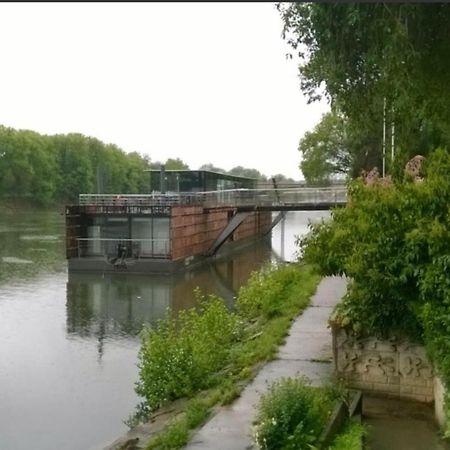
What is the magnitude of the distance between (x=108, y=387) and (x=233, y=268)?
23.4 metres

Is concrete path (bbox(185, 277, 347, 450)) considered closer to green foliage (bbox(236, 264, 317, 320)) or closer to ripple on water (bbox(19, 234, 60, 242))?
green foliage (bbox(236, 264, 317, 320))

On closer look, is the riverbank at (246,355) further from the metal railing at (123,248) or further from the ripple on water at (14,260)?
the ripple on water at (14,260)

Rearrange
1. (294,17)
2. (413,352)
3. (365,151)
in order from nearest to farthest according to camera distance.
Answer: (413,352), (294,17), (365,151)

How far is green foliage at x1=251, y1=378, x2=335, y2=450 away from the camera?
5.58m

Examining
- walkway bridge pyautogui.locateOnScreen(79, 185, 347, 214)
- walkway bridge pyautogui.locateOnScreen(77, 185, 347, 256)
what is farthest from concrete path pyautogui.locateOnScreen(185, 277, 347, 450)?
walkway bridge pyautogui.locateOnScreen(79, 185, 347, 214)

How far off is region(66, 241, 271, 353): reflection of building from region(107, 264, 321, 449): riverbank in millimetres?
4199

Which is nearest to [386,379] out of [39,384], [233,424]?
[233,424]

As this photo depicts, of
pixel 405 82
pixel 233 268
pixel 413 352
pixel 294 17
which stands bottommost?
pixel 233 268

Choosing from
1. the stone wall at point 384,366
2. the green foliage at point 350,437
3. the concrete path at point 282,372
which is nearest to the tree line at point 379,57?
the stone wall at point 384,366

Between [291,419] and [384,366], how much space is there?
95.8 inches

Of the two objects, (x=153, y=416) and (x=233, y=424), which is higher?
Answer: (x=233, y=424)

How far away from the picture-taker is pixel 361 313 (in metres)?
7.84

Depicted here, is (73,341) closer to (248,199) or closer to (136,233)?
(136,233)

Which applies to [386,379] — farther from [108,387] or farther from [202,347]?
[108,387]
